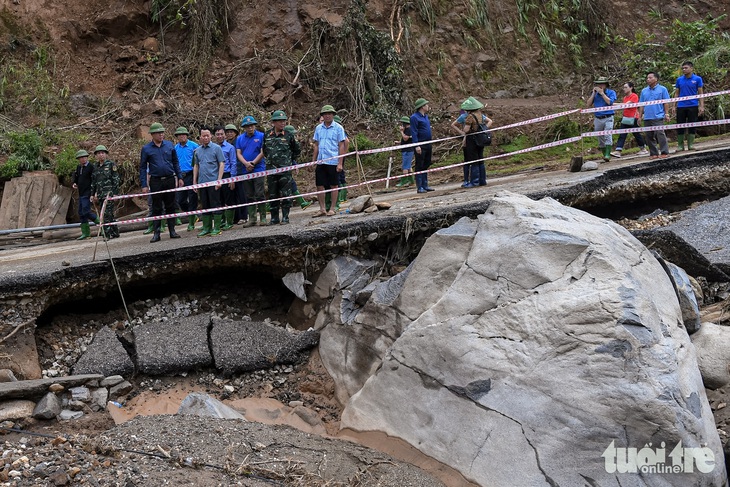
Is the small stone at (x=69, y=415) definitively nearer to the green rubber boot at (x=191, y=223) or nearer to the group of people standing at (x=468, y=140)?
the green rubber boot at (x=191, y=223)

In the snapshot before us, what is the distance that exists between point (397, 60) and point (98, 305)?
35.2ft

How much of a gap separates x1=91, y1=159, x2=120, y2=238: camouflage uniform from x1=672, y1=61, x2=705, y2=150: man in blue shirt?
353 inches

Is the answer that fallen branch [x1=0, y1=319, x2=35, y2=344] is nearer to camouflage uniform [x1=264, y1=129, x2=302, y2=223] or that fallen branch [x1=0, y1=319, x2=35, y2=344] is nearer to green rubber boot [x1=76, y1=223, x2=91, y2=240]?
camouflage uniform [x1=264, y1=129, x2=302, y2=223]

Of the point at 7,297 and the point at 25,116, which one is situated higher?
the point at 25,116

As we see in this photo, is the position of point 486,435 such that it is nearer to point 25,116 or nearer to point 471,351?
point 471,351

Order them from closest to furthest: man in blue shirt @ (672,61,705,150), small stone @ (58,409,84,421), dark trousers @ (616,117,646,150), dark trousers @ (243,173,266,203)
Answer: small stone @ (58,409,84,421) → dark trousers @ (243,173,266,203) → man in blue shirt @ (672,61,705,150) → dark trousers @ (616,117,646,150)

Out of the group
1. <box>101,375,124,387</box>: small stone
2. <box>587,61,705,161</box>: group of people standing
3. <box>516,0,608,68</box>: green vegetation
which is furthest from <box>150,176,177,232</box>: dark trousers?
<box>516,0,608,68</box>: green vegetation

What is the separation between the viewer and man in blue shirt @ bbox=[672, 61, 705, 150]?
1207 cm

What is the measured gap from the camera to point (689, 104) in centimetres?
1219

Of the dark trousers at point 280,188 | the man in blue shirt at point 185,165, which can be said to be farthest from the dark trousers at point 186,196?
the dark trousers at point 280,188

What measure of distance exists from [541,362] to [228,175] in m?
5.47

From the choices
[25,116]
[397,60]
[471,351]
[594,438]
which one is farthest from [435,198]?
[25,116]

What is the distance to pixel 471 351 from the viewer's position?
6504 millimetres

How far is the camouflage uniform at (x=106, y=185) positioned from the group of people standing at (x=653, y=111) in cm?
751
